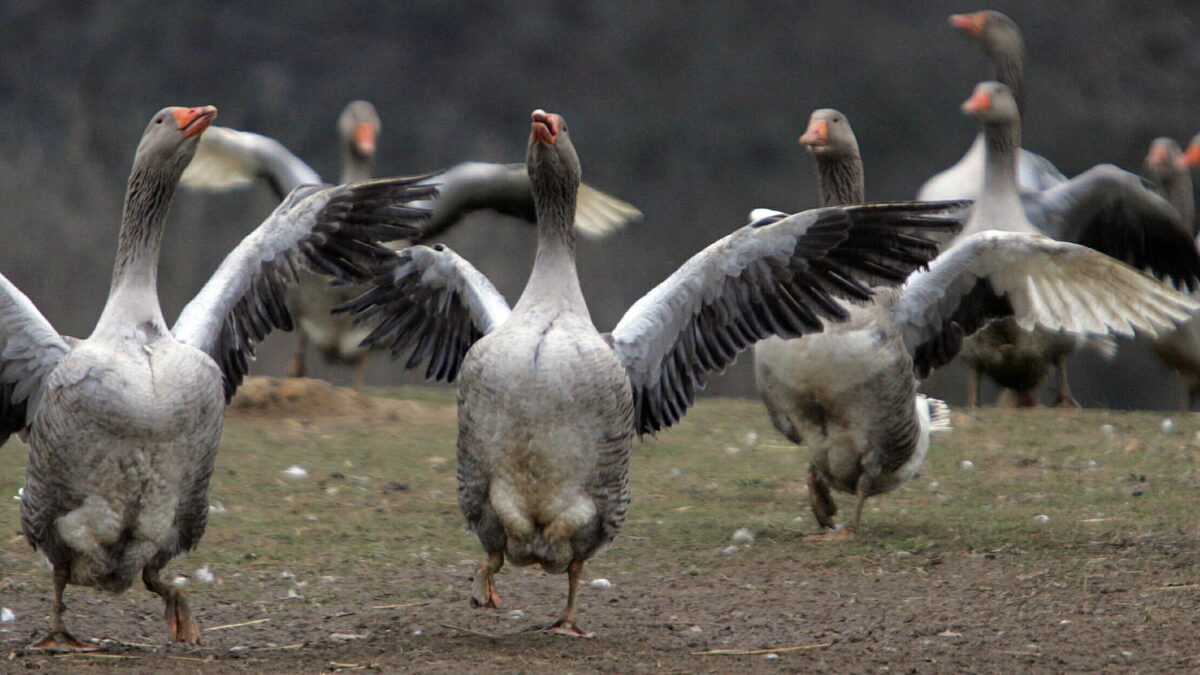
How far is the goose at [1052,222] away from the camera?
969cm

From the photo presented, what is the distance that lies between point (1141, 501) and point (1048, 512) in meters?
0.48

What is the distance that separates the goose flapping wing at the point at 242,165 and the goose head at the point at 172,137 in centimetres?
560

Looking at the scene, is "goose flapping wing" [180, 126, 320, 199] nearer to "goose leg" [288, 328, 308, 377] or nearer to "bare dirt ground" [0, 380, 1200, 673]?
"goose leg" [288, 328, 308, 377]

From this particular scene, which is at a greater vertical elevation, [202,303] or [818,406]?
[202,303]

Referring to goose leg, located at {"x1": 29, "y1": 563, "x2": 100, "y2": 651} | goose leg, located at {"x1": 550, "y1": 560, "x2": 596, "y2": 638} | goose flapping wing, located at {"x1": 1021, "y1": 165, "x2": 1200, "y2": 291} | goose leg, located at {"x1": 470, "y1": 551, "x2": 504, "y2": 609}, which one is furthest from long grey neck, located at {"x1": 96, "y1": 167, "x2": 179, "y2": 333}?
goose flapping wing, located at {"x1": 1021, "y1": 165, "x2": 1200, "y2": 291}

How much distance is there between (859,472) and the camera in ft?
22.4

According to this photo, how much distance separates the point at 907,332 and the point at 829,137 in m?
0.93

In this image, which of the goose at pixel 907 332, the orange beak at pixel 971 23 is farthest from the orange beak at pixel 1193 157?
the goose at pixel 907 332

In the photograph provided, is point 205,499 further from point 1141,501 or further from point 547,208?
point 1141,501

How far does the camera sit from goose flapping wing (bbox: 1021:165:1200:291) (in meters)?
9.81

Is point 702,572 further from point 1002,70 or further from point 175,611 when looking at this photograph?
point 1002,70

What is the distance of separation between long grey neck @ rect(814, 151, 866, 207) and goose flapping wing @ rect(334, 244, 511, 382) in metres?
1.97

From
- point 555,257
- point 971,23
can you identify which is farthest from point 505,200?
point 555,257

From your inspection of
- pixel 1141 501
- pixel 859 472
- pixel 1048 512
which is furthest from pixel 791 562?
pixel 1141 501
